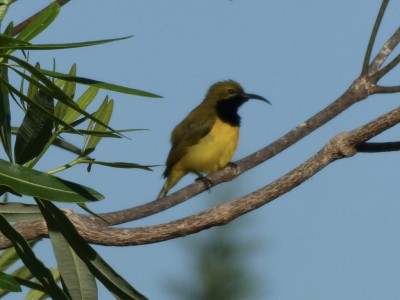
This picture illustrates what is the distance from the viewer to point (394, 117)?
2.18m

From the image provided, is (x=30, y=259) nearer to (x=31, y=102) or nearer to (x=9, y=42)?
(x=31, y=102)

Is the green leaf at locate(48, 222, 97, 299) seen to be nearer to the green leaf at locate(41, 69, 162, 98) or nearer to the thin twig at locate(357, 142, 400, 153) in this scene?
the green leaf at locate(41, 69, 162, 98)

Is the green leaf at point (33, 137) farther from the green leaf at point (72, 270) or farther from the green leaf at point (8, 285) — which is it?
the green leaf at point (8, 285)

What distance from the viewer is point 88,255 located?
2180 millimetres

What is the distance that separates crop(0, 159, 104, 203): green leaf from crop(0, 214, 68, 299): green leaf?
163mm

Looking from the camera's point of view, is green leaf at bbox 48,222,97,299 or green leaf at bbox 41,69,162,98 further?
green leaf at bbox 48,222,97,299

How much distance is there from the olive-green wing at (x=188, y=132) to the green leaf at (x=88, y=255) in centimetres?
511

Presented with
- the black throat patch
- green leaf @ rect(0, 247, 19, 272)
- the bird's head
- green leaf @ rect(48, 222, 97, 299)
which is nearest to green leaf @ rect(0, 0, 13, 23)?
green leaf @ rect(48, 222, 97, 299)

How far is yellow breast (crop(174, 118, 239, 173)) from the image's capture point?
23.3 ft

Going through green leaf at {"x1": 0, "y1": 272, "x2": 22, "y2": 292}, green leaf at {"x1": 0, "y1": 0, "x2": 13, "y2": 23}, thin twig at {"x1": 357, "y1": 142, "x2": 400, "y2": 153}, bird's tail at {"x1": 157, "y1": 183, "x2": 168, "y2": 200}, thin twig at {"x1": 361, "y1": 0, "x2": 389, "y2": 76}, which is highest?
bird's tail at {"x1": 157, "y1": 183, "x2": 168, "y2": 200}

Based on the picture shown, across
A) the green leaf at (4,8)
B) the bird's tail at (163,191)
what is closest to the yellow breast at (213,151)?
the bird's tail at (163,191)

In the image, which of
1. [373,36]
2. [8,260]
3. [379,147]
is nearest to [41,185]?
[8,260]

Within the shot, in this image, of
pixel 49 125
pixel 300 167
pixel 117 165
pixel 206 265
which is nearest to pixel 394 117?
pixel 300 167

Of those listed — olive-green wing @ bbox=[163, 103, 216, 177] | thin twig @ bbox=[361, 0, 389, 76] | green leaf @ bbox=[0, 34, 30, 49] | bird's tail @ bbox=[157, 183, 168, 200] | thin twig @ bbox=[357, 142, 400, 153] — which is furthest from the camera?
bird's tail @ bbox=[157, 183, 168, 200]
